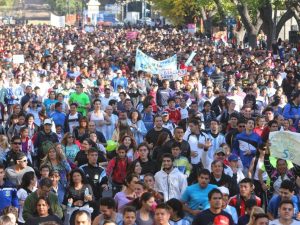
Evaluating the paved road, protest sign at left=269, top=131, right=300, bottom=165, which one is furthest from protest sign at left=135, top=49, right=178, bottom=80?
the paved road

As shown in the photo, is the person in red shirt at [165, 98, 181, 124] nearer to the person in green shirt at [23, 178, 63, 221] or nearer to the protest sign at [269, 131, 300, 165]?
the protest sign at [269, 131, 300, 165]

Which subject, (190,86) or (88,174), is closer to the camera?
(88,174)

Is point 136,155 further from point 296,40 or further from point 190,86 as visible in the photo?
point 296,40

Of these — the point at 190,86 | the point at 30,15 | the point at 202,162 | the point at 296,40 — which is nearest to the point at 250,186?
the point at 202,162

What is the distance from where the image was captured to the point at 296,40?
50344 mm

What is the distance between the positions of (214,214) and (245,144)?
5.02 metres

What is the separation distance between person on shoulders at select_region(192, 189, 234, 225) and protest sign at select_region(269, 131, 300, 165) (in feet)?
9.29

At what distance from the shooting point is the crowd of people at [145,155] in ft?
35.1

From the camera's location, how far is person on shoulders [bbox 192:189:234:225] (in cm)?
1016

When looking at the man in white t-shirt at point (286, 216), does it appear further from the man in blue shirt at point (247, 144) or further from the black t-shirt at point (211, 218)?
the man in blue shirt at point (247, 144)

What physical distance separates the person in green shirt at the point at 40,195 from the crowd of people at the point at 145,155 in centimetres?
1

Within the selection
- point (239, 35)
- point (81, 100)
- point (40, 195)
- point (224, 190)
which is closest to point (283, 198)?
point (224, 190)

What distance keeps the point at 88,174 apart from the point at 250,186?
2.36 m

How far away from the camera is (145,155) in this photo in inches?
530
